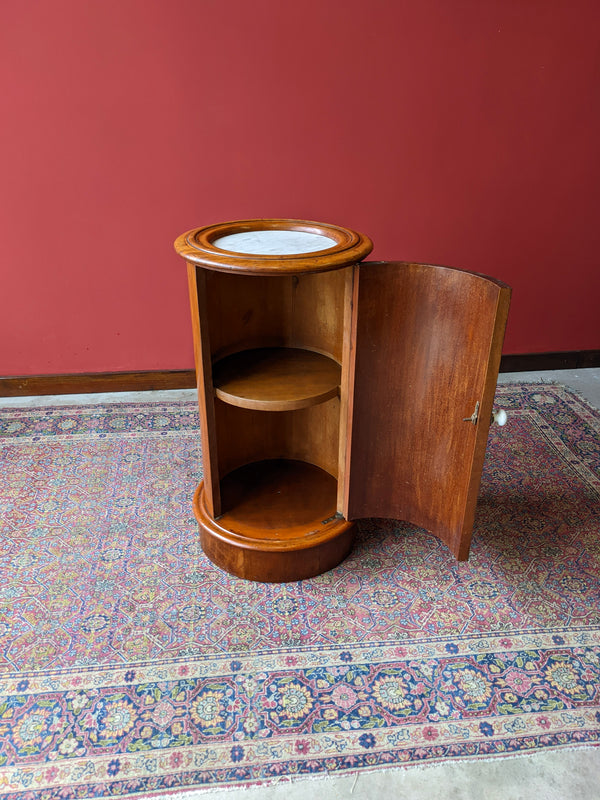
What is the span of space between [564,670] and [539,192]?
246 centimetres

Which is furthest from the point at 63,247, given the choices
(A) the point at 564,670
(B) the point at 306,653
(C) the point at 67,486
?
(A) the point at 564,670

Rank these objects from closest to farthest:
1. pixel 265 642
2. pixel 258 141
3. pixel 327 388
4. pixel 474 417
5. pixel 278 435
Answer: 1. pixel 474 417
2. pixel 265 642
3. pixel 327 388
4. pixel 278 435
5. pixel 258 141

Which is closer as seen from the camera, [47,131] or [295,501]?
[295,501]

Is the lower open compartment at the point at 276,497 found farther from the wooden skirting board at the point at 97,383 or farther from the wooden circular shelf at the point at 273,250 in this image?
the wooden skirting board at the point at 97,383

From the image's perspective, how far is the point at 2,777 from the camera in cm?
149

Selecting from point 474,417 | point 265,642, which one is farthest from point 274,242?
point 265,642

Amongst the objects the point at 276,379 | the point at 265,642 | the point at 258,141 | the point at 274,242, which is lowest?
the point at 265,642

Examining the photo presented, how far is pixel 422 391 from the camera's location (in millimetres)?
1861

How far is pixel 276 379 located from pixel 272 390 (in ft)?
0.28

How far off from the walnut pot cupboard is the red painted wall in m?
1.08

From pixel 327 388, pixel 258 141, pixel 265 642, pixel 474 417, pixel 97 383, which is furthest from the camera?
pixel 97 383

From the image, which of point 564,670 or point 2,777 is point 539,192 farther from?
point 2,777

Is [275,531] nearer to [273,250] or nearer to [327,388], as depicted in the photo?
[327,388]

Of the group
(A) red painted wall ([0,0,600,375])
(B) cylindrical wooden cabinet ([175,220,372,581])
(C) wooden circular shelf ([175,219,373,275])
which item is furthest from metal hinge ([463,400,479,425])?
(A) red painted wall ([0,0,600,375])
